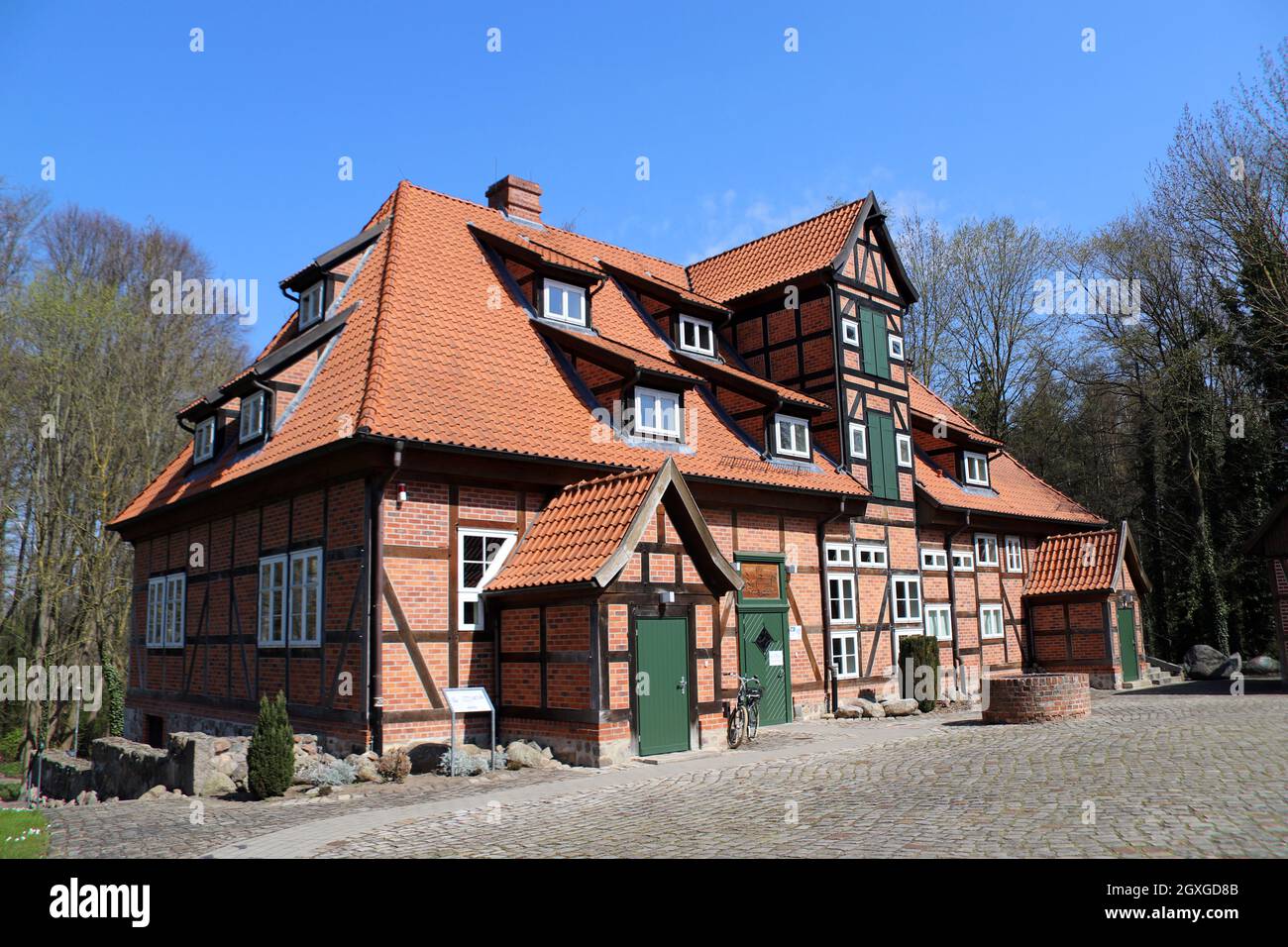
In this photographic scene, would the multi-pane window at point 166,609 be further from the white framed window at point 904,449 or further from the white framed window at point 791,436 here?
the white framed window at point 904,449

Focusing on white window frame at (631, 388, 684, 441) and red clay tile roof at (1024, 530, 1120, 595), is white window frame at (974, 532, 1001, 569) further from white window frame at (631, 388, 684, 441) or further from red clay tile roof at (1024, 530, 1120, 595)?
white window frame at (631, 388, 684, 441)

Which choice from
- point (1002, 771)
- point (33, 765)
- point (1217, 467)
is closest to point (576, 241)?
point (1002, 771)

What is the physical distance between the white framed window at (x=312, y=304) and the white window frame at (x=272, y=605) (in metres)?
4.77

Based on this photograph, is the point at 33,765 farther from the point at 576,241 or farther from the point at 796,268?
the point at 796,268

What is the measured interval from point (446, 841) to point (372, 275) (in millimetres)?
11980

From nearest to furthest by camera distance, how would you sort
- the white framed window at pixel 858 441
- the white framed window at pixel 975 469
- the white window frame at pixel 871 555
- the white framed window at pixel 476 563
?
the white framed window at pixel 476 563 → the white window frame at pixel 871 555 → the white framed window at pixel 858 441 → the white framed window at pixel 975 469

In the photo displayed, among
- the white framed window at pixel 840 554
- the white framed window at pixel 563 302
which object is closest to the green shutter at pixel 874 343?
the white framed window at pixel 840 554

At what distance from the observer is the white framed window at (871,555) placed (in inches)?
855

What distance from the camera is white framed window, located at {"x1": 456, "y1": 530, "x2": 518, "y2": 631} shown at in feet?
47.6

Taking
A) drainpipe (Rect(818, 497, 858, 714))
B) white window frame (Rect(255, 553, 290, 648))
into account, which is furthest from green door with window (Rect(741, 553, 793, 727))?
white window frame (Rect(255, 553, 290, 648))

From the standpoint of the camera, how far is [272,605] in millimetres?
15992

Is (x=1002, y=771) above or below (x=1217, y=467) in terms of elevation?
below
